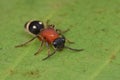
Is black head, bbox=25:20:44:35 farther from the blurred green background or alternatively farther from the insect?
the blurred green background

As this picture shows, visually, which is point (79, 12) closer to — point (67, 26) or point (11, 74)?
point (67, 26)

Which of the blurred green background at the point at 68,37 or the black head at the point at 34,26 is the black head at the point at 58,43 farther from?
the black head at the point at 34,26

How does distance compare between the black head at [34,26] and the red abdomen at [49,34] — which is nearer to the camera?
the red abdomen at [49,34]

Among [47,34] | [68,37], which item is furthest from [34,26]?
[68,37]

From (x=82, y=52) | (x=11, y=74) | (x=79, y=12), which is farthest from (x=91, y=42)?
(x=11, y=74)

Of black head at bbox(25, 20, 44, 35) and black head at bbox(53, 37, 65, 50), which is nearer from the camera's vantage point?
black head at bbox(53, 37, 65, 50)

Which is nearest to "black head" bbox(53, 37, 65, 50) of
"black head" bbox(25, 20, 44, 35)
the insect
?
the insect

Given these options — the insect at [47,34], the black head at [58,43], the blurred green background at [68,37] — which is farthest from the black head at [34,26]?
the black head at [58,43]
